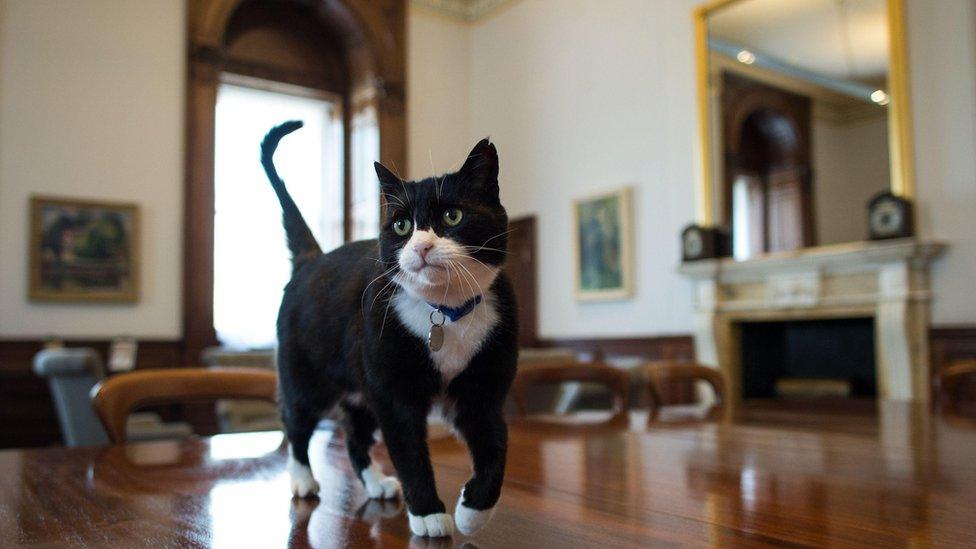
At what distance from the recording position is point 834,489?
99 centimetres

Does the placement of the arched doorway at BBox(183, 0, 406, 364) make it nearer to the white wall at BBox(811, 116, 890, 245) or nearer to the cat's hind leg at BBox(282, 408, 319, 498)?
the white wall at BBox(811, 116, 890, 245)

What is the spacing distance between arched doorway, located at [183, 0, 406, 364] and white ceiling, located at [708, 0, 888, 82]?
400 centimetres

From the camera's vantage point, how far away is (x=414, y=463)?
2.41 feet

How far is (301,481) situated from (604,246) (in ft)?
23.2

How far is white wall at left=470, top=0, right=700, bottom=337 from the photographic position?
23.8 feet

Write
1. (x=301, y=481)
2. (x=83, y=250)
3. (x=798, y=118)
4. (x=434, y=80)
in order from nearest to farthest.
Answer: (x=301, y=481)
(x=798, y=118)
(x=83, y=250)
(x=434, y=80)

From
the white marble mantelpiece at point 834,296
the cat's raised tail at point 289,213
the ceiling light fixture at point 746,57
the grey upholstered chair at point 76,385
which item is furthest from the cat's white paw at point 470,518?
the ceiling light fixture at point 746,57

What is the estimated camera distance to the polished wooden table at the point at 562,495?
0.73 metres

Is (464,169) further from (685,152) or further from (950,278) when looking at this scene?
(685,152)

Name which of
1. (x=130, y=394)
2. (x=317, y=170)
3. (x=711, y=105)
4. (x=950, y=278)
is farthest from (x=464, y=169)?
(x=317, y=170)

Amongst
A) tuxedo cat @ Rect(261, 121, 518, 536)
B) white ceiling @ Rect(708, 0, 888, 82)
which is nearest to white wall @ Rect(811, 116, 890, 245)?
white ceiling @ Rect(708, 0, 888, 82)

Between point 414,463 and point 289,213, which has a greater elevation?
point 289,213

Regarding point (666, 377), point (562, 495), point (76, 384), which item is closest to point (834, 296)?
point (666, 377)

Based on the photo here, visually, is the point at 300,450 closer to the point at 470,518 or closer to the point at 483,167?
the point at 470,518
